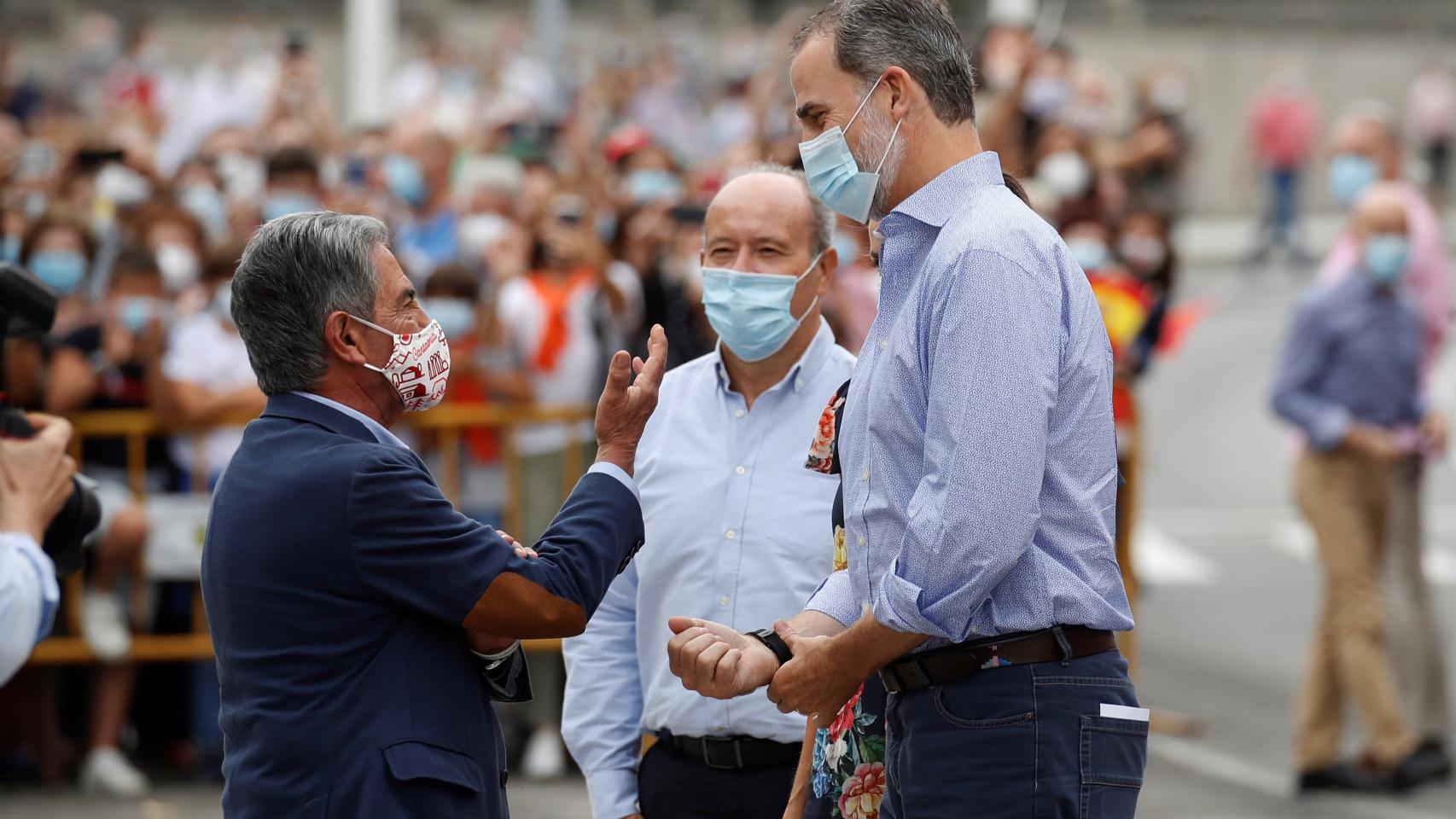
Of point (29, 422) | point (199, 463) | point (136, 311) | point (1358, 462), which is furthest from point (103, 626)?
point (1358, 462)

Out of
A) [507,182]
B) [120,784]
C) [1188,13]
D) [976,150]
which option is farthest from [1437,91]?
[976,150]

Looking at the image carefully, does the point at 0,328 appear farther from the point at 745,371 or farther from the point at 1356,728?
the point at 1356,728

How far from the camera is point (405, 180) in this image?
463 inches

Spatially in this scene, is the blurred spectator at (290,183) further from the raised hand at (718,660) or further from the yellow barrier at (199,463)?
the raised hand at (718,660)

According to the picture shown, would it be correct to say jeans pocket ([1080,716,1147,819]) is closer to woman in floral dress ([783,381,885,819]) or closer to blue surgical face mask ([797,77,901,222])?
woman in floral dress ([783,381,885,819])

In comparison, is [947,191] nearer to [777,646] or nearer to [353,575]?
[777,646]

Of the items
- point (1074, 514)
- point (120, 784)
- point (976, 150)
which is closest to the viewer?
point (1074, 514)

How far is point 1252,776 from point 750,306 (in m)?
5.51

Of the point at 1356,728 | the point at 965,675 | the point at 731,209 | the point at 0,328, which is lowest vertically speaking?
the point at 1356,728

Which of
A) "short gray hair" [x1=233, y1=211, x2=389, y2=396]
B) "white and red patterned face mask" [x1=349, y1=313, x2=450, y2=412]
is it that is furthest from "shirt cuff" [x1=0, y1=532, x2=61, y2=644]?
"white and red patterned face mask" [x1=349, y1=313, x2=450, y2=412]

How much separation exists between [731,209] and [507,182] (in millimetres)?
7640

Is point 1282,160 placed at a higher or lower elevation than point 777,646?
lower

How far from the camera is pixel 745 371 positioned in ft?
15.3

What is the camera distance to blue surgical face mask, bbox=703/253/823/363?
14.8 feet
